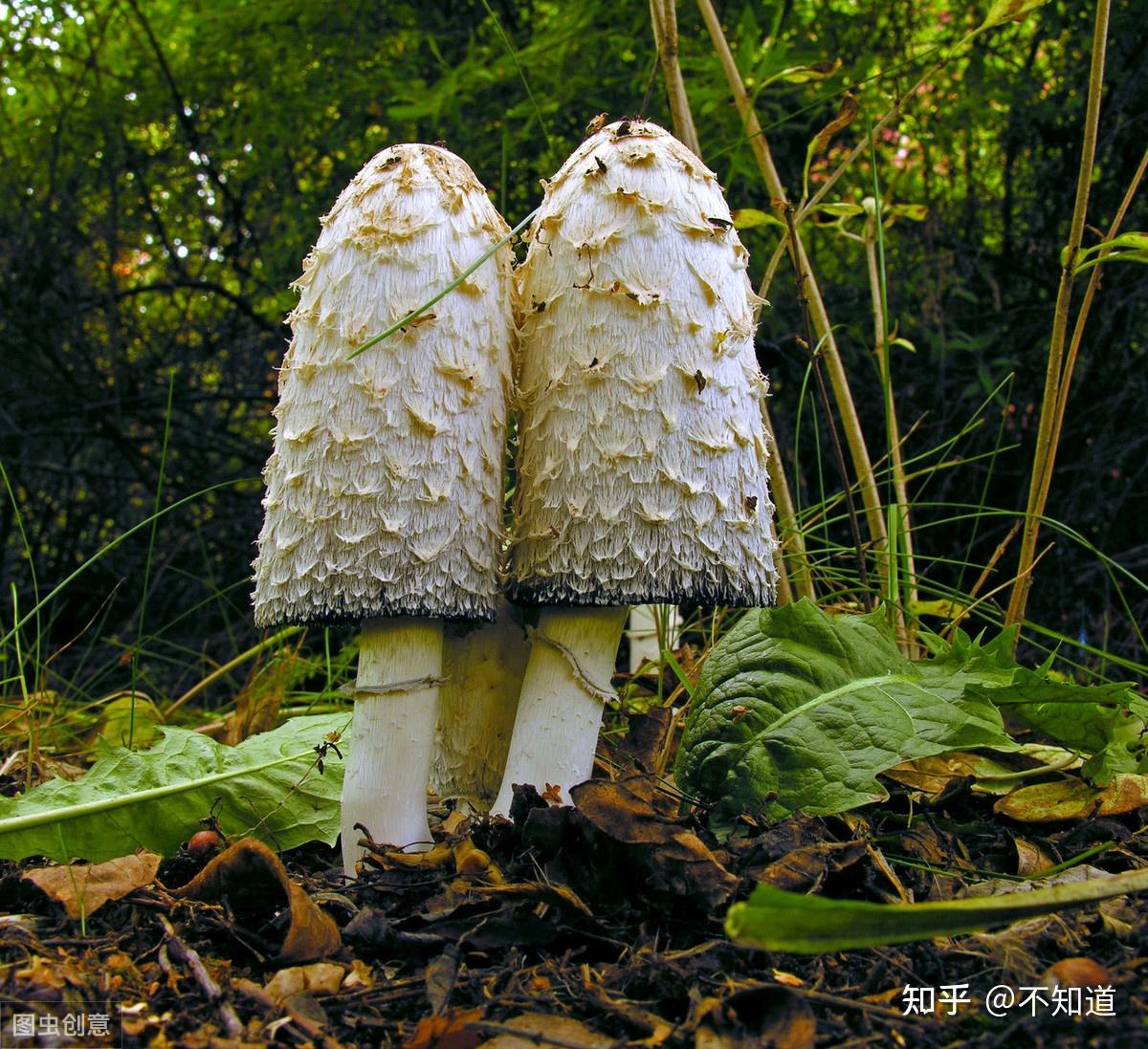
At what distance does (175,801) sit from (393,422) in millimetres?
967

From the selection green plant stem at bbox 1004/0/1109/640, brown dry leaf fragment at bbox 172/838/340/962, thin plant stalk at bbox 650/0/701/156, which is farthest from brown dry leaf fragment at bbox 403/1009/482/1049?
thin plant stalk at bbox 650/0/701/156

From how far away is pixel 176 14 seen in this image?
5547mm

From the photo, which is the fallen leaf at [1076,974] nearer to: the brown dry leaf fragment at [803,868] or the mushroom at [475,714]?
the brown dry leaf fragment at [803,868]

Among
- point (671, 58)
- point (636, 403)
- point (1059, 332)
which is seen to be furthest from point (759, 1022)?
point (671, 58)

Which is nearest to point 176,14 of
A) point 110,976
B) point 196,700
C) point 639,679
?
point 196,700

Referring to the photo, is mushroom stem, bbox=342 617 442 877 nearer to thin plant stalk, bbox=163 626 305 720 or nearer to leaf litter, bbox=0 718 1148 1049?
leaf litter, bbox=0 718 1148 1049

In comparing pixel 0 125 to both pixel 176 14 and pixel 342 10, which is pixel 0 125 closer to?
pixel 176 14

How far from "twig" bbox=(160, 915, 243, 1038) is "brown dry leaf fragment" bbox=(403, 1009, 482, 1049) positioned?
0.26 meters

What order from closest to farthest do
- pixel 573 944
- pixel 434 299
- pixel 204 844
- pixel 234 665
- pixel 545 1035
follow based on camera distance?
pixel 545 1035, pixel 573 944, pixel 434 299, pixel 204 844, pixel 234 665

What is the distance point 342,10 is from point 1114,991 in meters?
5.31

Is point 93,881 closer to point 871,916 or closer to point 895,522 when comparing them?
point 871,916

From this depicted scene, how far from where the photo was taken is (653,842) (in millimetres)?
1728

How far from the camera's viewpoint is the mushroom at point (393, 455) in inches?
78.1

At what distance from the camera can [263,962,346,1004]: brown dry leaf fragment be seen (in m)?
1.57
